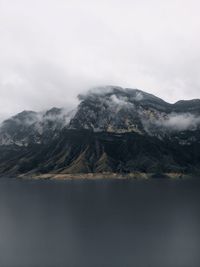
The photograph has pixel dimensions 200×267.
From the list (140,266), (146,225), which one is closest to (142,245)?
(140,266)

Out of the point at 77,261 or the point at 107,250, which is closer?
the point at 77,261

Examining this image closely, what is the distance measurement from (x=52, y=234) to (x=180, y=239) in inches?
2295

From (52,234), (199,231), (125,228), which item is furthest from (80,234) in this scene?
(199,231)

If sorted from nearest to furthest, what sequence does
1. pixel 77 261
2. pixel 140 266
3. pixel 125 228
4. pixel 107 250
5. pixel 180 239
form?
pixel 140 266, pixel 77 261, pixel 107 250, pixel 180 239, pixel 125 228

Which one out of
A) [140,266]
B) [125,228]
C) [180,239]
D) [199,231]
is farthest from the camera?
[125,228]

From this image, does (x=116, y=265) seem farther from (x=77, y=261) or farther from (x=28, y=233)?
(x=28, y=233)

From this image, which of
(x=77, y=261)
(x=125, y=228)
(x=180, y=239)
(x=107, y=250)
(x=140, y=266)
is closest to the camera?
(x=140, y=266)

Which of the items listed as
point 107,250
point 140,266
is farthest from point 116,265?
point 107,250

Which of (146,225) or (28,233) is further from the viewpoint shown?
(146,225)

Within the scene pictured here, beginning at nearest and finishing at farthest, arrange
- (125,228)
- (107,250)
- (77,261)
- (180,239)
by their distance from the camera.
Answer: (77,261) < (107,250) < (180,239) < (125,228)

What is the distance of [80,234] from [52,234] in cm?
1300

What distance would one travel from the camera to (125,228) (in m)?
191

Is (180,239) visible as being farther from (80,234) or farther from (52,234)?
(52,234)

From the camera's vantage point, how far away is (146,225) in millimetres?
197375
